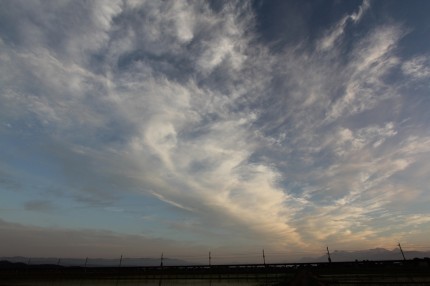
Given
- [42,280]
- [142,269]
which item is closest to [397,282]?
[142,269]

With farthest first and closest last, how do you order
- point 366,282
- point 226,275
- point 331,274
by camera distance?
point 226,275, point 331,274, point 366,282

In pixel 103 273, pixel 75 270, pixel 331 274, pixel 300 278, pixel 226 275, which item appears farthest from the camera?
pixel 75 270

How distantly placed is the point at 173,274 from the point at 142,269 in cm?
664

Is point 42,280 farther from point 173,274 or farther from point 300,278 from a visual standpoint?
point 300,278

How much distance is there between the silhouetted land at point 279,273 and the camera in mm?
35188

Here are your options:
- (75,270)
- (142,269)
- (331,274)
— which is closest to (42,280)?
(75,270)

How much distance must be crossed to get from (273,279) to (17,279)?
42.8m

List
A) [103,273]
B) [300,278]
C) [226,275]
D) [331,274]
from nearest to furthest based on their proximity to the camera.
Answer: [300,278] → [331,274] → [226,275] → [103,273]

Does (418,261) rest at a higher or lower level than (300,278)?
higher

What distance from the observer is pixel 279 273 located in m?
41.5

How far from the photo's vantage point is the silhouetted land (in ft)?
115

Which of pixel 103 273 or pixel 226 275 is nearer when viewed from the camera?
pixel 226 275

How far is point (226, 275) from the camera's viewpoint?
137 feet

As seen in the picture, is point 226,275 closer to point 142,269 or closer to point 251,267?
point 251,267
